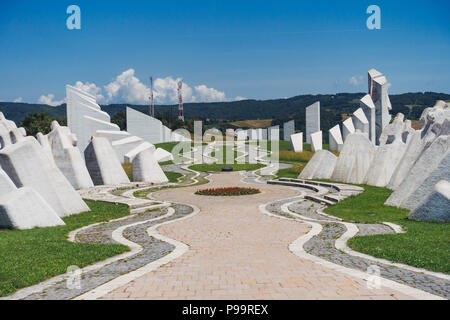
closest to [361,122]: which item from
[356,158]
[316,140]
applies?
[316,140]

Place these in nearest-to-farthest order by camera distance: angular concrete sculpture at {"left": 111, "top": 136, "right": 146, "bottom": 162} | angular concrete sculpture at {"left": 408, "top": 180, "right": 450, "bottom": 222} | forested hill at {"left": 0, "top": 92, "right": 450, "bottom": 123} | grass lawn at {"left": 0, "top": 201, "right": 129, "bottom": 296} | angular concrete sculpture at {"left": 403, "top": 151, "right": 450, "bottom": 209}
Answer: grass lawn at {"left": 0, "top": 201, "right": 129, "bottom": 296} < angular concrete sculpture at {"left": 408, "top": 180, "right": 450, "bottom": 222} < angular concrete sculpture at {"left": 403, "top": 151, "right": 450, "bottom": 209} < angular concrete sculpture at {"left": 111, "top": 136, "right": 146, "bottom": 162} < forested hill at {"left": 0, "top": 92, "right": 450, "bottom": 123}

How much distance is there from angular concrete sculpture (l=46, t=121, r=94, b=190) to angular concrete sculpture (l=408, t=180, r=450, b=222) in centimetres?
1401

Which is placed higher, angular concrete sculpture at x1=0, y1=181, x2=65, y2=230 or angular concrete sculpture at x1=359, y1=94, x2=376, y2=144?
angular concrete sculpture at x1=359, y1=94, x2=376, y2=144

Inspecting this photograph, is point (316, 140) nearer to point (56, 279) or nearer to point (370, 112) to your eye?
point (370, 112)

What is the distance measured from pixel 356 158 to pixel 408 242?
11.9 m

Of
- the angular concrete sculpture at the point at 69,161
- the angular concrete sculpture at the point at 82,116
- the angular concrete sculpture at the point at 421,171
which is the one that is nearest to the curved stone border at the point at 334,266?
the angular concrete sculpture at the point at 421,171

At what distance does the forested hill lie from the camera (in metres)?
94.8

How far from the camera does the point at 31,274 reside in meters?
5.51

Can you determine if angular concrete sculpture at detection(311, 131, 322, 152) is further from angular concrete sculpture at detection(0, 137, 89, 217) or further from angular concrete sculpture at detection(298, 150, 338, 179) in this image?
angular concrete sculpture at detection(0, 137, 89, 217)

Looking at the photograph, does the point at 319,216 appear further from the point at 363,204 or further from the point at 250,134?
the point at 250,134

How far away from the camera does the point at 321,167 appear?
20703 millimetres

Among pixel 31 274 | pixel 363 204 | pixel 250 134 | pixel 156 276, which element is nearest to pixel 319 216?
pixel 363 204

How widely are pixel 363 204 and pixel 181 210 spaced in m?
5.73

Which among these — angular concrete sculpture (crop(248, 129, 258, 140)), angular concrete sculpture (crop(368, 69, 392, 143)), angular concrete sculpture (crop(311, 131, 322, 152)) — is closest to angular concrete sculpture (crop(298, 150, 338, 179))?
angular concrete sculpture (crop(368, 69, 392, 143))
